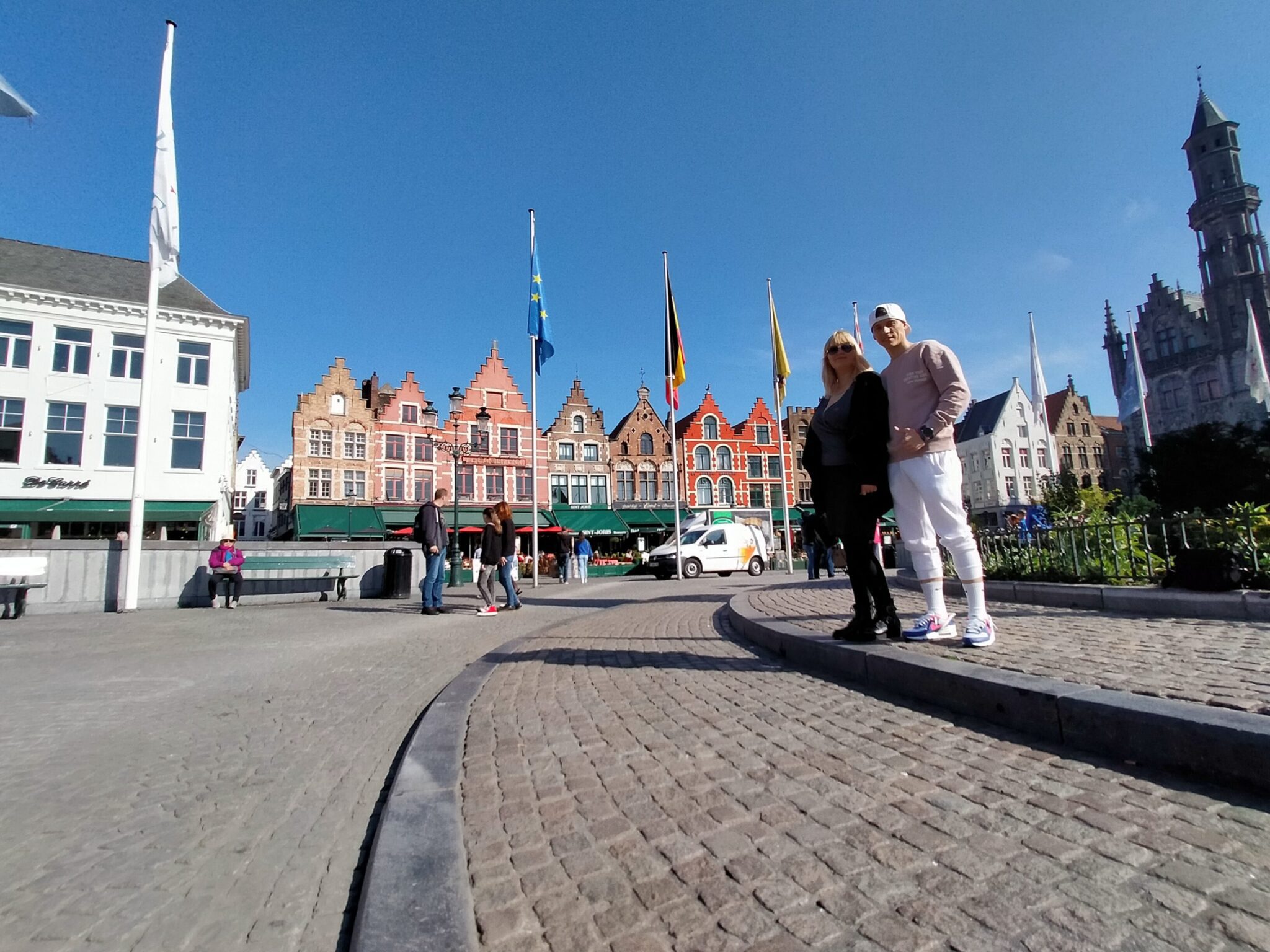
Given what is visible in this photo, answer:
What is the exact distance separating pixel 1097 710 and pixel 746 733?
4.31 ft

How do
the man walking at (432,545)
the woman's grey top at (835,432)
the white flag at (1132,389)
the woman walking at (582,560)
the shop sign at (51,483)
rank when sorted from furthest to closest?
the white flag at (1132,389)
the shop sign at (51,483)
the woman walking at (582,560)
the man walking at (432,545)
the woman's grey top at (835,432)

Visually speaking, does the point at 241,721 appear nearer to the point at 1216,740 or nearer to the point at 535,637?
the point at 535,637

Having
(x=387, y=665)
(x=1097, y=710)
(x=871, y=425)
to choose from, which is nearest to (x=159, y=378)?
(x=387, y=665)

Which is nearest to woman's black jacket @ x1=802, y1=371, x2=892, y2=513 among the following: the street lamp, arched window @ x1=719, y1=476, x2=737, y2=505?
the street lamp

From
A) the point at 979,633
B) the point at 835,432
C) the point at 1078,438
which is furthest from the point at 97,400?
the point at 1078,438

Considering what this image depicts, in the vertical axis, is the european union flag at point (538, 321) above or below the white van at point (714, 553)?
above

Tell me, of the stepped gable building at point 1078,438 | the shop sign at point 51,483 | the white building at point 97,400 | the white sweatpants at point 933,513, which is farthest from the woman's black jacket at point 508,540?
the stepped gable building at point 1078,438

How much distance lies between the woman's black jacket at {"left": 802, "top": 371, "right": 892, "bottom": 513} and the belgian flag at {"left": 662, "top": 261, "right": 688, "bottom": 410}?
60.3 feet

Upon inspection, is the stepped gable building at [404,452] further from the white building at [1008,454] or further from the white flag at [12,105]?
the white building at [1008,454]

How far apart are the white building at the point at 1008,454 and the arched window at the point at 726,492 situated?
29.7 metres

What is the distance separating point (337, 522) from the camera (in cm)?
3186

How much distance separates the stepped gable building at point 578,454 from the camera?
131 ft

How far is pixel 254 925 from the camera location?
1.56m

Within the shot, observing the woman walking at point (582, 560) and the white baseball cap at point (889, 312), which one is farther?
the woman walking at point (582, 560)
